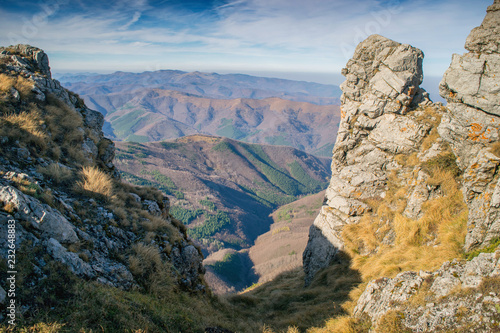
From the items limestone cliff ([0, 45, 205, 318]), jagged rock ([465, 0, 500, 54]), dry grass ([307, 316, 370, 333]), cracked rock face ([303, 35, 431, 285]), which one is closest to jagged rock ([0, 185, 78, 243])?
limestone cliff ([0, 45, 205, 318])

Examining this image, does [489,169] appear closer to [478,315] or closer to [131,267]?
[478,315]

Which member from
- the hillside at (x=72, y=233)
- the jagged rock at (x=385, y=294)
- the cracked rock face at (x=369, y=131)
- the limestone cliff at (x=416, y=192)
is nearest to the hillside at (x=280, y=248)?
the cracked rock face at (x=369, y=131)

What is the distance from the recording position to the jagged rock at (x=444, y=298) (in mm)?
7129

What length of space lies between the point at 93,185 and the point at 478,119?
20494 millimetres

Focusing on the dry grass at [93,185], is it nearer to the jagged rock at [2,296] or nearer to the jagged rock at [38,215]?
the jagged rock at [38,215]

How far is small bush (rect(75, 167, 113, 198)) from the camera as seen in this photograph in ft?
39.3

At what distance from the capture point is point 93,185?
1224 cm

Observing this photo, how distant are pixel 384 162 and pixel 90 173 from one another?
20330 millimetres

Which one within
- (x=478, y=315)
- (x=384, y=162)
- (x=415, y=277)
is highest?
(x=384, y=162)

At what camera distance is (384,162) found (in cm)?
1972

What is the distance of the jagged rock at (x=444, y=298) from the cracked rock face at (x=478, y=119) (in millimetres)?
3518

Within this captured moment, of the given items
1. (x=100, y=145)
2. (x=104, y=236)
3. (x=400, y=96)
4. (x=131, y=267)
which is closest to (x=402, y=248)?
(x=400, y=96)

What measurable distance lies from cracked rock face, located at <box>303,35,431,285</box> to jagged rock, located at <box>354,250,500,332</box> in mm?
9579

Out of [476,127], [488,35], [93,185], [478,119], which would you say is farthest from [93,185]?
[488,35]
